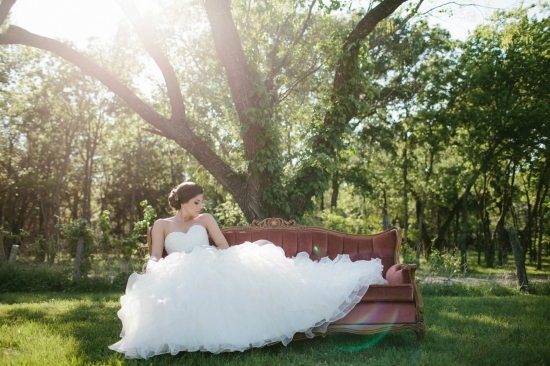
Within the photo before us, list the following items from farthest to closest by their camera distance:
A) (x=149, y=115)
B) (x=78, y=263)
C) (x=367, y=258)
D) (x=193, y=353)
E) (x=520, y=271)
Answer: (x=78, y=263) < (x=520, y=271) < (x=149, y=115) < (x=367, y=258) < (x=193, y=353)

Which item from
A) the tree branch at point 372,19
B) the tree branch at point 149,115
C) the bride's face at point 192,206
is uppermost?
the tree branch at point 372,19

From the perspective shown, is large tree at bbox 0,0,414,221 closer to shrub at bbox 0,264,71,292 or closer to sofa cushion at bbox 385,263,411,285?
sofa cushion at bbox 385,263,411,285

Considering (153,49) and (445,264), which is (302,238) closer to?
(153,49)

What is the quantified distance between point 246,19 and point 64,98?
12806mm

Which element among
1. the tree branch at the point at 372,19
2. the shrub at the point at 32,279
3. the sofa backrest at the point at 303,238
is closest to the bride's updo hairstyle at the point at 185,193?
the sofa backrest at the point at 303,238

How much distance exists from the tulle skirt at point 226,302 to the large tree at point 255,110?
3427 mm

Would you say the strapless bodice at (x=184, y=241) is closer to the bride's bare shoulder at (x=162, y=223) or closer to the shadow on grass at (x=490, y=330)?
the bride's bare shoulder at (x=162, y=223)

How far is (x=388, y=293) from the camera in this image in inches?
161

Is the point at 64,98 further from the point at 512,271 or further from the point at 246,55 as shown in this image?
the point at 512,271

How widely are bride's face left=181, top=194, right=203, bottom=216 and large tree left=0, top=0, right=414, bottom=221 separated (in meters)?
2.50

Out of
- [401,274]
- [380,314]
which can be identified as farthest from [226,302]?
[401,274]

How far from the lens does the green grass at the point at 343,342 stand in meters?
3.58

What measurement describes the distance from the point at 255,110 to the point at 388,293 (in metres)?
4.02

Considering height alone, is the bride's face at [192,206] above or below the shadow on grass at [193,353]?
above
